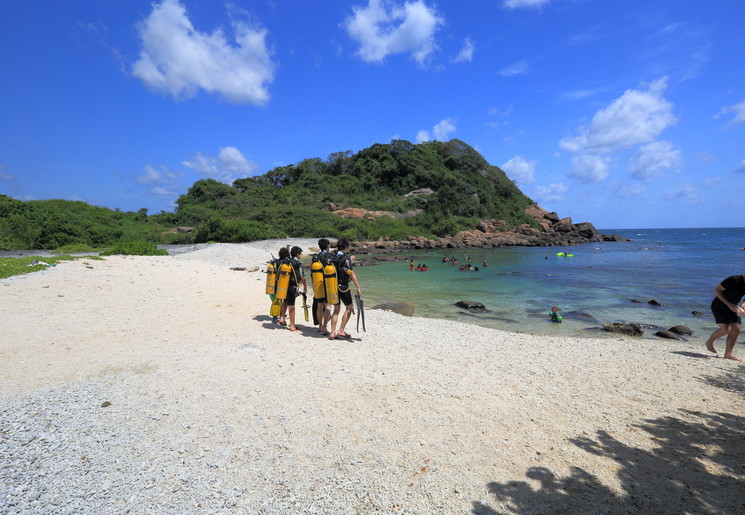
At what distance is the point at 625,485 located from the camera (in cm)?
375

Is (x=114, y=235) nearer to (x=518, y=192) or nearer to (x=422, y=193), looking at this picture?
(x=422, y=193)

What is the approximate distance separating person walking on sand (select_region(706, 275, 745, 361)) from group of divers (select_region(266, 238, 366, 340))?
→ 25.6 feet

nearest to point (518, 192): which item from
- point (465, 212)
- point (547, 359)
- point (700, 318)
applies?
point (465, 212)

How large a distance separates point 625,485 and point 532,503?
3.73 ft

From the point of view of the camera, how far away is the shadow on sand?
11.2ft

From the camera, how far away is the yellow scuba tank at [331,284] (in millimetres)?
7639

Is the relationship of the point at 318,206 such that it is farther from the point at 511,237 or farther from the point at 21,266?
the point at 21,266

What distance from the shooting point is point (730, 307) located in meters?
7.80

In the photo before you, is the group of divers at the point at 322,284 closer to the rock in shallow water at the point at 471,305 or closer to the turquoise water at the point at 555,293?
the turquoise water at the point at 555,293

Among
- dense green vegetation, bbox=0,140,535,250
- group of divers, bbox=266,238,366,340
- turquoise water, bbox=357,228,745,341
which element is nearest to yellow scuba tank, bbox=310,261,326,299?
group of divers, bbox=266,238,366,340

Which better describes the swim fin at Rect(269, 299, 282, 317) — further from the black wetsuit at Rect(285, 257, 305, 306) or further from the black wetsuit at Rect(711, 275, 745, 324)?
the black wetsuit at Rect(711, 275, 745, 324)

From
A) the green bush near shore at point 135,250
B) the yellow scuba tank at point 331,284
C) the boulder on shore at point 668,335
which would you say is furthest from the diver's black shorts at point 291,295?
the green bush near shore at point 135,250

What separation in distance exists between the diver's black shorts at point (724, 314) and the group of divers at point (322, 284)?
7913 millimetres

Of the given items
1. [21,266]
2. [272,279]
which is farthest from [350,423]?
[21,266]
